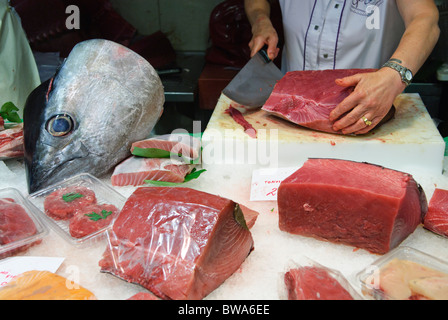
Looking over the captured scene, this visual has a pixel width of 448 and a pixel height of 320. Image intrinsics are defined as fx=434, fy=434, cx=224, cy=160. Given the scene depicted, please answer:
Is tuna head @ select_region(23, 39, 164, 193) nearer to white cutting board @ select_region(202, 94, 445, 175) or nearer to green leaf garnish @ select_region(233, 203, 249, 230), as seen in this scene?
white cutting board @ select_region(202, 94, 445, 175)

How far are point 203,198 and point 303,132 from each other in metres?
0.99

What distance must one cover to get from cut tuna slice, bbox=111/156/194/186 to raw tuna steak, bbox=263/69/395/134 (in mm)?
668

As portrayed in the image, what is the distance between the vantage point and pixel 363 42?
9.73 feet

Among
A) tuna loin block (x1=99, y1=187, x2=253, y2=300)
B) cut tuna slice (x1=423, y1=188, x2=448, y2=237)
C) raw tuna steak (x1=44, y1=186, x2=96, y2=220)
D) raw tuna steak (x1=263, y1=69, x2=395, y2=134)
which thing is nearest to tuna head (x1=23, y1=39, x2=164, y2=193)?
raw tuna steak (x1=44, y1=186, x2=96, y2=220)

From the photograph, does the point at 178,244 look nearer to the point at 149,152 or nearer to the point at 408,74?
the point at 149,152

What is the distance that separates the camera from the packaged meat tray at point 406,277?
1381 mm

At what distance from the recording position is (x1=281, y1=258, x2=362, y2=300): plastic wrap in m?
1.37

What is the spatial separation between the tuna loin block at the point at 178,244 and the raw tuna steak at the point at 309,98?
38.3 inches

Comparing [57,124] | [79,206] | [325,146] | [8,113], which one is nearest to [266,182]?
[325,146]

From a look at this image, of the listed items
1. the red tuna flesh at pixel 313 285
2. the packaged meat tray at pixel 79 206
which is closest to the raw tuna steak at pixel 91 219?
the packaged meat tray at pixel 79 206

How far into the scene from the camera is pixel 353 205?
1654 mm

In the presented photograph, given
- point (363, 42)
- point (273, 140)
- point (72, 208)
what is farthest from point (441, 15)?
point (72, 208)

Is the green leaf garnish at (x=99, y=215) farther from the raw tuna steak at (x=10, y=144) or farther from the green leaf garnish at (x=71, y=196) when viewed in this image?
the raw tuna steak at (x=10, y=144)
